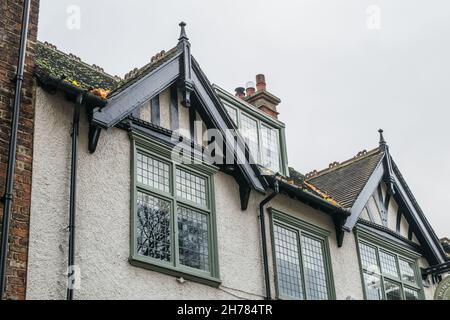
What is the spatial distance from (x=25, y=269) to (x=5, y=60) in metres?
3.67

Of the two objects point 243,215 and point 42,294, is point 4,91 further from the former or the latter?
point 243,215

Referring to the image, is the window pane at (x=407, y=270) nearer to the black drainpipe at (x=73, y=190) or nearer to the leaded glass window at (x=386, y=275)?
the leaded glass window at (x=386, y=275)

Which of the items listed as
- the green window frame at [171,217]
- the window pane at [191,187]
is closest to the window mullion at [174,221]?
the green window frame at [171,217]

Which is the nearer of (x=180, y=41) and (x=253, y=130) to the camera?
(x=180, y=41)

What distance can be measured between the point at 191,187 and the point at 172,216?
1.05 meters

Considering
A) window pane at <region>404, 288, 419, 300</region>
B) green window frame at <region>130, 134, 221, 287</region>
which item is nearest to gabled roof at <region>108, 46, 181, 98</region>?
green window frame at <region>130, 134, 221, 287</region>

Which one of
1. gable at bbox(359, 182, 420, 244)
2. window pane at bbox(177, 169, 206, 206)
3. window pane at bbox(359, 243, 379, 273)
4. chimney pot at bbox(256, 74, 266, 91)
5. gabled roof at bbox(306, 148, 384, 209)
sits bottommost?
window pane at bbox(359, 243, 379, 273)

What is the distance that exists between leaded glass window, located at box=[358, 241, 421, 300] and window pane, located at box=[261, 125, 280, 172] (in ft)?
9.55

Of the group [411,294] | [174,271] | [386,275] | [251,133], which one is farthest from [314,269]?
[174,271]

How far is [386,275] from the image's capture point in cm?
2038

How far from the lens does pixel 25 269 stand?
39.8ft

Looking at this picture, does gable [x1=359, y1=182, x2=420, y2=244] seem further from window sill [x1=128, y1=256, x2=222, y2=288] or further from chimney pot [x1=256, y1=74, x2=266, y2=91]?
window sill [x1=128, y1=256, x2=222, y2=288]

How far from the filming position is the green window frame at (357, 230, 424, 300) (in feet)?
64.7

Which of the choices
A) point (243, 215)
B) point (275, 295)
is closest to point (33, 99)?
point (243, 215)
